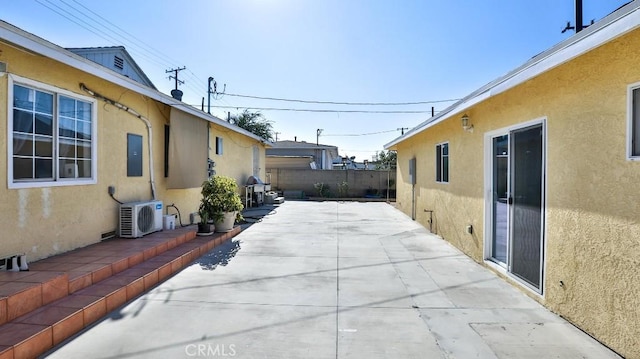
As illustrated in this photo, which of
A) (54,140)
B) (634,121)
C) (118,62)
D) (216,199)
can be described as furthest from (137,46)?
(634,121)

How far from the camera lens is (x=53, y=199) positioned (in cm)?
456

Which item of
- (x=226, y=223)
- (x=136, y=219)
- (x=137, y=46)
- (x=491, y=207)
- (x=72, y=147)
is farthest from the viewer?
(x=137, y=46)

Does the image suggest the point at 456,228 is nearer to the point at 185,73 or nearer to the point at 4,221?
the point at 4,221

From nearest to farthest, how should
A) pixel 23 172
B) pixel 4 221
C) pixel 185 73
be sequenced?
1. pixel 4 221
2. pixel 23 172
3. pixel 185 73

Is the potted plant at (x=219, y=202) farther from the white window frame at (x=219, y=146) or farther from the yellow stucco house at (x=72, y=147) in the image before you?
the white window frame at (x=219, y=146)

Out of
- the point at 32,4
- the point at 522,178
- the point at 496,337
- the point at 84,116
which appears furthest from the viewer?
the point at 32,4

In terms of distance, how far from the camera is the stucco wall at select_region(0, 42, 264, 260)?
393cm

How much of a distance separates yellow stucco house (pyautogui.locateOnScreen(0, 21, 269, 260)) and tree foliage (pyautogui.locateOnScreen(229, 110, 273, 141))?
79.2 ft

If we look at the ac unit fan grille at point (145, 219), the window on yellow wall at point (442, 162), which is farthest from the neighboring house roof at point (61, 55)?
the window on yellow wall at point (442, 162)

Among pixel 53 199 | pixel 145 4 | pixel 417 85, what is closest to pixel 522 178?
pixel 53 199

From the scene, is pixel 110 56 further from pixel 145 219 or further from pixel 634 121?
pixel 634 121

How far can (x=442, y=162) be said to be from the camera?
8.23 meters

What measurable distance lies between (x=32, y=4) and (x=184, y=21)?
13.3 feet

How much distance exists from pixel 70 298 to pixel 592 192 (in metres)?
5.15
